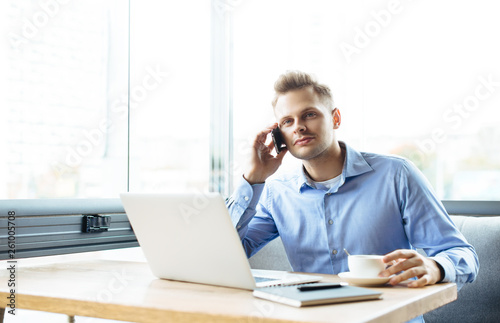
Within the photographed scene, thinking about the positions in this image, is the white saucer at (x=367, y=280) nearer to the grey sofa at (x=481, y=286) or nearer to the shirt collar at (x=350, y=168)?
the shirt collar at (x=350, y=168)

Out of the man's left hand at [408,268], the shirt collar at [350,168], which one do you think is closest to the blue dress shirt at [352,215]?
the shirt collar at [350,168]

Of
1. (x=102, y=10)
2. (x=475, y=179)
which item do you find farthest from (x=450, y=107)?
(x=102, y=10)

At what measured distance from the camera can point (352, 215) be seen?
1.80 meters

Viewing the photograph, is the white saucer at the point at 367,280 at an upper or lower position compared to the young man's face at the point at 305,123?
lower

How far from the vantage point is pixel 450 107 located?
256 centimetres

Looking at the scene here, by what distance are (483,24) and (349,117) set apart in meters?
0.78

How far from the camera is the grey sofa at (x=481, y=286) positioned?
1945mm

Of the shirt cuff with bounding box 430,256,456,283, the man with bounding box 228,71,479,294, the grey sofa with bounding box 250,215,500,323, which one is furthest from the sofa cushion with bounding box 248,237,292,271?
the shirt cuff with bounding box 430,256,456,283

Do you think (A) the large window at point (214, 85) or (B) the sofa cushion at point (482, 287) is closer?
(B) the sofa cushion at point (482, 287)

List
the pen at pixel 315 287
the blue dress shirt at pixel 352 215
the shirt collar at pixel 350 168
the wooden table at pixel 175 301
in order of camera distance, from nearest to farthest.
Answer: the wooden table at pixel 175 301
the pen at pixel 315 287
the blue dress shirt at pixel 352 215
the shirt collar at pixel 350 168

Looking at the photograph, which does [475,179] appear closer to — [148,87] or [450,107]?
[450,107]

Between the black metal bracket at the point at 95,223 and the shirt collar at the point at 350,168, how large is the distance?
0.83 metres

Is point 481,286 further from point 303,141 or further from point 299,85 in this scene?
point 299,85

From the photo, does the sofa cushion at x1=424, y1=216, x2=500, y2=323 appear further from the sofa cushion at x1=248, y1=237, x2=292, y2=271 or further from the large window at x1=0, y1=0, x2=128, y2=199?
the large window at x1=0, y1=0, x2=128, y2=199
